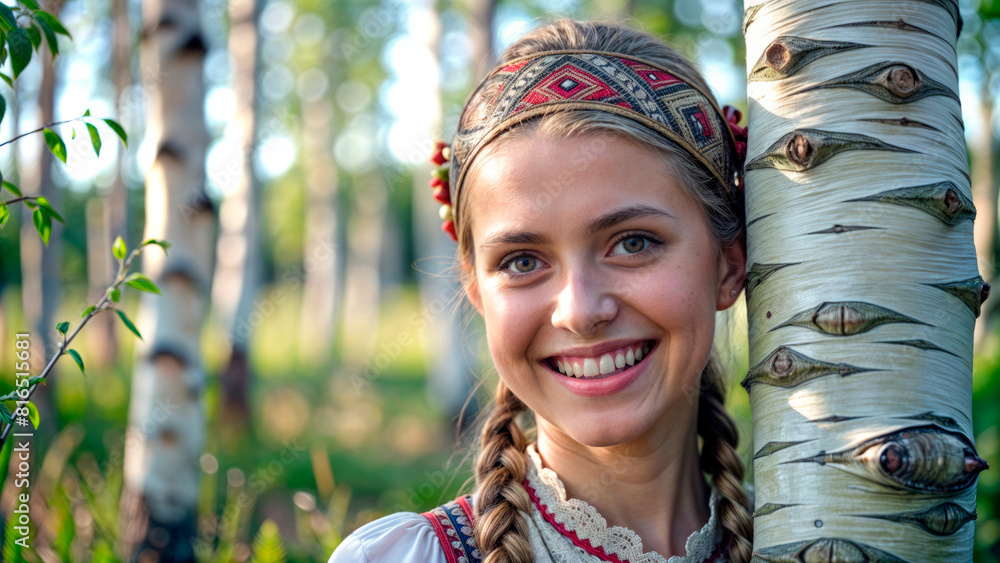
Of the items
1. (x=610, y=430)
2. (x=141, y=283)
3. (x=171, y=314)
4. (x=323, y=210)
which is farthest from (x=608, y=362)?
(x=323, y=210)

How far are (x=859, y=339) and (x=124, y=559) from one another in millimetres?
3621

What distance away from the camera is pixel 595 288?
1.51 metres

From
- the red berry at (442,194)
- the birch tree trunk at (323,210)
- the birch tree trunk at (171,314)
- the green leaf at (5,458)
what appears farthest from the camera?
the birch tree trunk at (323,210)

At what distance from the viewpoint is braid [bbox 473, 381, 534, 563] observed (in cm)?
161

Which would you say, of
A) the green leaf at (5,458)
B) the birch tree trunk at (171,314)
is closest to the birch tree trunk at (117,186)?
the birch tree trunk at (171,314)

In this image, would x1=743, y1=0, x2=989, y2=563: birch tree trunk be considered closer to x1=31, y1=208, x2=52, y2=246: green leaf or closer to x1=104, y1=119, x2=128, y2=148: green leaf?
x1=104, y1=119, x2=128, y2=148: green leaf

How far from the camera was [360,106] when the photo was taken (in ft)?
68.1

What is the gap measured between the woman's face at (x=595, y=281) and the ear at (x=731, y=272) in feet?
0.30

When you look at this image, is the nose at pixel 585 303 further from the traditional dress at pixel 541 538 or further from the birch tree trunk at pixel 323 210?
the birch tree trunk at pixel 323 210

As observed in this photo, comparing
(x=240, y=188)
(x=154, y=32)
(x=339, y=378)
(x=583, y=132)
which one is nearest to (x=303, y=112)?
(x=339, y=378)

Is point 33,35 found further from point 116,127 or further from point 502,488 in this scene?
point 502,488

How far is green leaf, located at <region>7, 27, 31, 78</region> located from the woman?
95cm

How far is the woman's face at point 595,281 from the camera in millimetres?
1504

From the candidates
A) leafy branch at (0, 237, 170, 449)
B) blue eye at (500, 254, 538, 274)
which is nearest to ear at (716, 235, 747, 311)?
blue eye at (500, 254, 538, 274)
